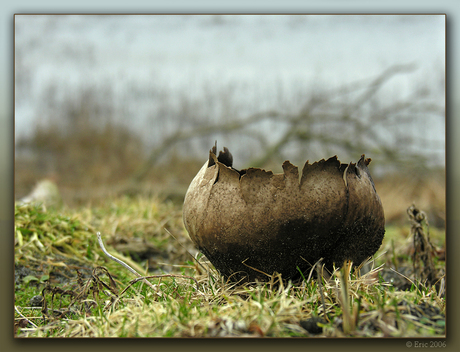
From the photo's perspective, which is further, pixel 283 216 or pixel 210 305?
pixel 210 305

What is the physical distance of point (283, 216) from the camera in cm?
177

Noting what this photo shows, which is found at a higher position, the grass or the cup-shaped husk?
the cup-shaped husk

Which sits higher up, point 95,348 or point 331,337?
point 331,337

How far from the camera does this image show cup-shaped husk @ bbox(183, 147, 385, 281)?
179 centimetres

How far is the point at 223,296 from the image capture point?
78.9 inches

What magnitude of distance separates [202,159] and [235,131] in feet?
2.64

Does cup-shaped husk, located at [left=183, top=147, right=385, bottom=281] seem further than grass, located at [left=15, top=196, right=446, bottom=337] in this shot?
Yes

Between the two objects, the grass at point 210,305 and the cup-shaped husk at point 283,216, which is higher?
the cup-shaped husk at point 283,216

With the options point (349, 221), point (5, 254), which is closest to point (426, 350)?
point (349, 221)

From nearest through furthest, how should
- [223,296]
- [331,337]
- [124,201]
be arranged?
1. [331,337]
2. [223,296]
3. [124,201]

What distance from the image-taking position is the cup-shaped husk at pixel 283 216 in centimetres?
179

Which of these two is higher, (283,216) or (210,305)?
(283,216)

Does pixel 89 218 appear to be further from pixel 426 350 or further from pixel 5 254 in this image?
pixel 426 350

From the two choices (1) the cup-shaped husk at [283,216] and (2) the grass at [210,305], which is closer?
(2) the grass at [210,305]
